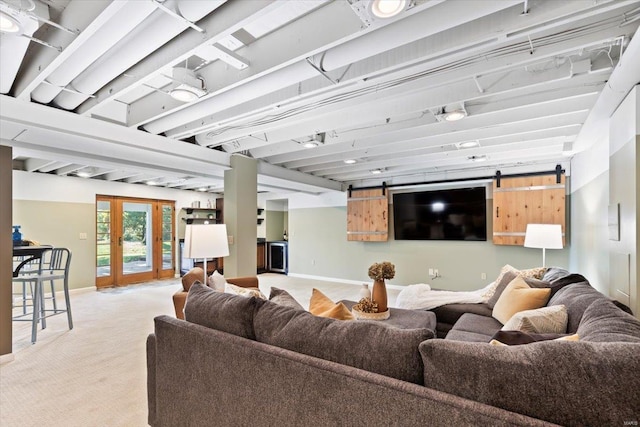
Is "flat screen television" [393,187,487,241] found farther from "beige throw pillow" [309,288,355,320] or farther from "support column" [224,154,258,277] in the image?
"beige throw pillow" [309,288,355,320]

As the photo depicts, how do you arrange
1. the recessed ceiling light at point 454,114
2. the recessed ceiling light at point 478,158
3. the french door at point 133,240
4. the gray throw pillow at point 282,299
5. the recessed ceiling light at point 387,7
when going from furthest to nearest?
1. the french door at point 133,240
2. the recessed ceiling light at point 478,158
3. the recessed ceiling light at point 454,114
4. the gray throw pillow at point 282,299
5. the recessed ceiling light at point 387,7

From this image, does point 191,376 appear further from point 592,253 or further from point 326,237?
point 326,237

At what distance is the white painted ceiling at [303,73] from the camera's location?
1730mm

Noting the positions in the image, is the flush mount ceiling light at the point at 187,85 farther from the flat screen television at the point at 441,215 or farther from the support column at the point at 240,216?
the flat screen television at the point at 441,215

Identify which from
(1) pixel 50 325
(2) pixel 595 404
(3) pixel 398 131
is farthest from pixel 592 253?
(1) pixel 50 325

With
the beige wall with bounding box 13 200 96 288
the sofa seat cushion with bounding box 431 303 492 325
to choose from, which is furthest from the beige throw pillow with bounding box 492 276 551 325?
the beige wall with bounding box 13 200 96 288

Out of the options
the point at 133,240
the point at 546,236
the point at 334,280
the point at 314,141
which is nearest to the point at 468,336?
the point at 314,141

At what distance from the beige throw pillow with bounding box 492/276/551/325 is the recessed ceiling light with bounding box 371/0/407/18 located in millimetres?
2475

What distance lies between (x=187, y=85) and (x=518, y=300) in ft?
10.5

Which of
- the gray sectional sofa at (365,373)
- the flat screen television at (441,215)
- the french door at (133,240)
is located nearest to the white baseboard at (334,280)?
the flat screen television at (441,215)

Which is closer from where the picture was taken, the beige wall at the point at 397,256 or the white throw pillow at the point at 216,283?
the white throw pillow at the point at 216,283

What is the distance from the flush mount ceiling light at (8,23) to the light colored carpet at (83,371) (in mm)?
2359

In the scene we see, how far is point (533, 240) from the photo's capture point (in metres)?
4.50

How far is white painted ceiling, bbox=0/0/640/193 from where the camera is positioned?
1.73 metres
